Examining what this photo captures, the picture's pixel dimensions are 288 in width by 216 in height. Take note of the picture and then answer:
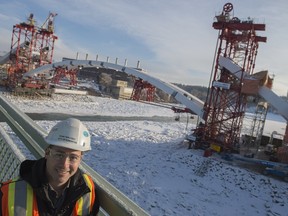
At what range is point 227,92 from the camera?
20781 millimetres

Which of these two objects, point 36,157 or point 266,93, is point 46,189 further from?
point 266,93

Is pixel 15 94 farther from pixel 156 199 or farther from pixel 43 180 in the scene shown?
pixel 43 180

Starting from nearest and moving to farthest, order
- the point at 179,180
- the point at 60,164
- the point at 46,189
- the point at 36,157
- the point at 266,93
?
the point at 46,189, the point at 60,164, the point at 36,157, the point at 179,180, the point at 266,93

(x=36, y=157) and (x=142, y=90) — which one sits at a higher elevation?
(x=142, y=90)

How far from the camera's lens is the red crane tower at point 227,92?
20375 millimetres

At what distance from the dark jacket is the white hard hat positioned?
0.21m

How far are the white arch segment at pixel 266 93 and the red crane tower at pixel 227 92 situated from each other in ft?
1.21

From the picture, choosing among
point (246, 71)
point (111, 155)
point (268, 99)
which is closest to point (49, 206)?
point (111, 155)

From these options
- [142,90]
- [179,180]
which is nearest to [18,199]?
[179,180]

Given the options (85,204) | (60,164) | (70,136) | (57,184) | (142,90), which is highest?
(142,90)

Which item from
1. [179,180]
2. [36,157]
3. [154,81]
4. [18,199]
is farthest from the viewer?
[154,81]

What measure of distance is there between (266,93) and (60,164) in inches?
752

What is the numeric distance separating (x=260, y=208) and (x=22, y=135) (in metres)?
12.2

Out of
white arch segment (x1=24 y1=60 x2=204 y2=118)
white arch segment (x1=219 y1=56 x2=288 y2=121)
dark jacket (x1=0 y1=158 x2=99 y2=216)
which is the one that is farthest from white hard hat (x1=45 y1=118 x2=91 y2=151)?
white arch segment (x1=24 y1=60 x2=204 y2=118)
